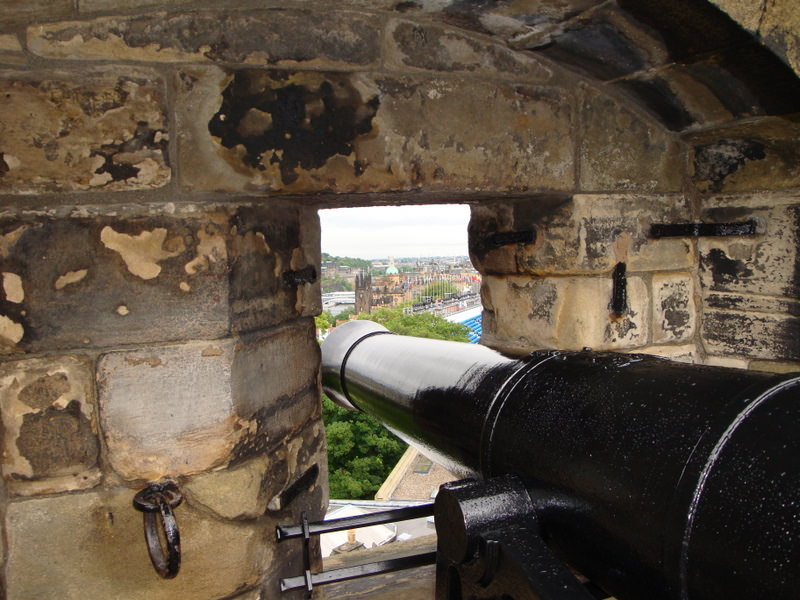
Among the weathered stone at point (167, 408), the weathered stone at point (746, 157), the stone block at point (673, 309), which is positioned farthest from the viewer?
the stone block at point (673, 309)

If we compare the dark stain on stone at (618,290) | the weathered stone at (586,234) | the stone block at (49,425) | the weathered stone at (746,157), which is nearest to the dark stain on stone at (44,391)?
the stone block at (49,425)

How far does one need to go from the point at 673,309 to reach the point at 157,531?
1.54 metres

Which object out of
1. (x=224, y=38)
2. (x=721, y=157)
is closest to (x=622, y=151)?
(x=721, y=157)

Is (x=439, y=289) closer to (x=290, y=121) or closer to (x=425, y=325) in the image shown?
(x=425, y=325)

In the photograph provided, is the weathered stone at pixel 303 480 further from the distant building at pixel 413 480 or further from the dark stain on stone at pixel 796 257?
the distant building at pixel 413 480

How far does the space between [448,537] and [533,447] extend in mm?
194

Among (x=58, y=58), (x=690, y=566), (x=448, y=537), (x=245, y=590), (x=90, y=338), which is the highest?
(x=58, y=58)

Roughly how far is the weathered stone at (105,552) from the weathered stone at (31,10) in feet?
3.12

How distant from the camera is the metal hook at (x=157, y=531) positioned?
3.71ft

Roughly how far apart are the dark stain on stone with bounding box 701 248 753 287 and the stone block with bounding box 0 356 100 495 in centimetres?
173

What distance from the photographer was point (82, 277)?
1208mm

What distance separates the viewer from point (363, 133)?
136 centimetres

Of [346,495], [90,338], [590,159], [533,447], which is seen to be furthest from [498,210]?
[346,495]

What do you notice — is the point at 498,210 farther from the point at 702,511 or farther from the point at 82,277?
the point at 702,511
